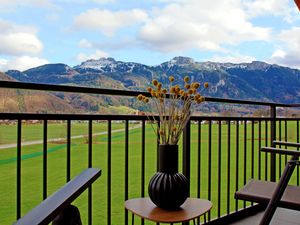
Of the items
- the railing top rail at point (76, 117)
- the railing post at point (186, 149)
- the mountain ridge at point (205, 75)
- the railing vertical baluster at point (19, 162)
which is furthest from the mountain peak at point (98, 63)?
the railing vertical baluster at point (19, 162)

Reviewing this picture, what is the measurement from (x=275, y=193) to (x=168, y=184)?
→ 1.90 feet

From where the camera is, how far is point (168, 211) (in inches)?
68.8

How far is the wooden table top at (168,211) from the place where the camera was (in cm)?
164

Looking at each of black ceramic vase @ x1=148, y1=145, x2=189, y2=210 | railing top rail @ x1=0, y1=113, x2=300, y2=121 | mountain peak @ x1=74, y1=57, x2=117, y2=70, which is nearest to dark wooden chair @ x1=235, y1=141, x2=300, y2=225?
black ceramic vase @ x1=148, y1=145, x2=189, y2=210

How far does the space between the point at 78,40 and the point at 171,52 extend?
8754 millimetres

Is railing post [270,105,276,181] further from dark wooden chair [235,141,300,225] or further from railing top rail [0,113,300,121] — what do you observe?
dark wooden chair [235,141,300,225]

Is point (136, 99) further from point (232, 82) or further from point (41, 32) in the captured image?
point (41, 32)

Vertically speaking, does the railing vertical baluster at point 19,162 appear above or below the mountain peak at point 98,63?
below

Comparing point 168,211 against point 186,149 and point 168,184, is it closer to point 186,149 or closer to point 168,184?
point 168,184

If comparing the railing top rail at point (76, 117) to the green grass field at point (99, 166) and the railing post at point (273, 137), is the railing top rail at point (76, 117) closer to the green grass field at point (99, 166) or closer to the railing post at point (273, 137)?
the green grass field at point (99, 166)

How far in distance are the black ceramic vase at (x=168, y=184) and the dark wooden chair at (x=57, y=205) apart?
1022 mm

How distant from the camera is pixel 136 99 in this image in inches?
79.5

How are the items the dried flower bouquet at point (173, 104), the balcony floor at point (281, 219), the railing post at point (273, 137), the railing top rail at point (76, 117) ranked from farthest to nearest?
the railing post at point (273, 137) < the balcony floor at point (281, 219) < the dried flower bouquet at point (173, 104) < the railing top rail at point (76, 117)

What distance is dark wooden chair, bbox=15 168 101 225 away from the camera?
0.55m
